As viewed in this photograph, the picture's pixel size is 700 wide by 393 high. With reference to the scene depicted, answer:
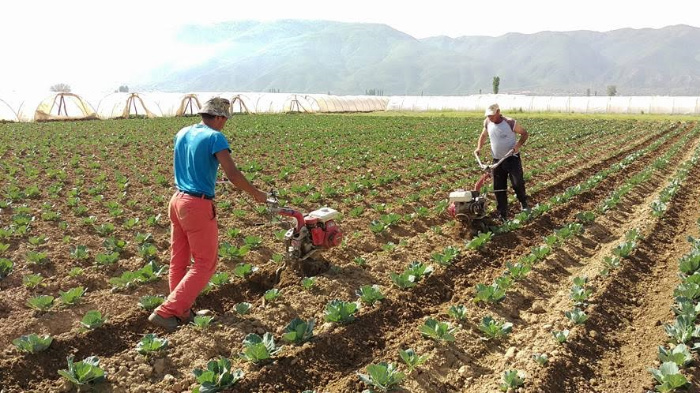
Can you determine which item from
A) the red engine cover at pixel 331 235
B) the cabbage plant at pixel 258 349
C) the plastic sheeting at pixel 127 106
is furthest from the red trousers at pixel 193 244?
the plastic sheeting at pixel 127 106

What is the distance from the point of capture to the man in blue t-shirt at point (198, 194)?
16.4ft

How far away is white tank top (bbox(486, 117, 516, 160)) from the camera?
8.80 meters

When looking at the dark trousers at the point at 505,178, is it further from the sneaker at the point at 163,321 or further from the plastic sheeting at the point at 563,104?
the plastic sheeting at the point at 563,104

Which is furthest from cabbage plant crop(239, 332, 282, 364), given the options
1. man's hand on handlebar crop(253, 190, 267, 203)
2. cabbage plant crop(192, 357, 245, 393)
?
man's hand on handlebar crop(253, 190, 267, 203)

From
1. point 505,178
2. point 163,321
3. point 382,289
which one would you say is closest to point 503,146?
point 505,178

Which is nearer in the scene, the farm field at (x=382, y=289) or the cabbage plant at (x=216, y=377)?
the cabbage plant at (x=216, y=377)

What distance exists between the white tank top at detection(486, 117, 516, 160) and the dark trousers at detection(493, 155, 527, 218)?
20 cm

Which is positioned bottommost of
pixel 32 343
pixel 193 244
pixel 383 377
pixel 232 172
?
pixel 383 377

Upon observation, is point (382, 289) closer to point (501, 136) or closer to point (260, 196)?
point (260, 196)

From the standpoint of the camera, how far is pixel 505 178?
919 cm

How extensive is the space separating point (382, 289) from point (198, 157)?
2.56 m

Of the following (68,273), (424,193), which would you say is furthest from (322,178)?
(68,273)

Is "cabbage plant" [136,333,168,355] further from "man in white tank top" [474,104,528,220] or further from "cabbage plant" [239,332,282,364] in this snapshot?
"man in white tank top" [474,104,528,220]

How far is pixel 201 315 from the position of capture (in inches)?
216
